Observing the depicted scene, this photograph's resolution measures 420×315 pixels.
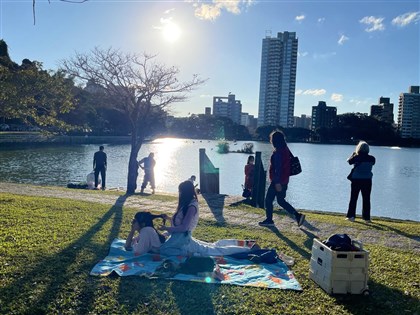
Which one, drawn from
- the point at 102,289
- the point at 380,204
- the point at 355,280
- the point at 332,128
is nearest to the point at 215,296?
the point at 102,289

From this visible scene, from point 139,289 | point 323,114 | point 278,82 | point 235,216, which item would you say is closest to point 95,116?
point 235,216

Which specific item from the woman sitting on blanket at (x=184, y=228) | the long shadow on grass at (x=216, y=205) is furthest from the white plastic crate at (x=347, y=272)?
the long shadow on grass at (x=216, y=205)

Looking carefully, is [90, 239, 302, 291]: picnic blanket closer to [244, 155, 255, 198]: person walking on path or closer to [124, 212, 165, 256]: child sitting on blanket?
[124, 212, 165, 256]: child sitting on blanket

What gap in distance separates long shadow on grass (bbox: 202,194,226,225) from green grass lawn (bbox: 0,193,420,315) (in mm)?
2346

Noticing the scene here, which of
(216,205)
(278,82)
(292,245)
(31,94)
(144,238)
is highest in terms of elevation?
(278,82)

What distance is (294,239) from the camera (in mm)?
6520

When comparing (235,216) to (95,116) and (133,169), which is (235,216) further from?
(95,116)

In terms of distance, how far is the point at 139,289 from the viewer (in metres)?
4.05

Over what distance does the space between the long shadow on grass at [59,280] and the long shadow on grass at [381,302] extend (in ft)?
8.61

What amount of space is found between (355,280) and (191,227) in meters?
2.15

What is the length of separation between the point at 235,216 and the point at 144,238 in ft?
12.7

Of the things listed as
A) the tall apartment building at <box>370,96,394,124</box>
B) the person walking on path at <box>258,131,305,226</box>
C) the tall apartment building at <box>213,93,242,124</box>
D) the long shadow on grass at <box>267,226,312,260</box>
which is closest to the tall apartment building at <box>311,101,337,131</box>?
the tall apartment building at <box>370,96,394,124</box>

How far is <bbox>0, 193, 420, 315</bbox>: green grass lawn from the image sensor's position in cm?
369

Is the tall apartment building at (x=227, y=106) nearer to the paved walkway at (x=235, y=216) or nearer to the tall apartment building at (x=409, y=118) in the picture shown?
the tall apartment building at (x=409, y=118)
